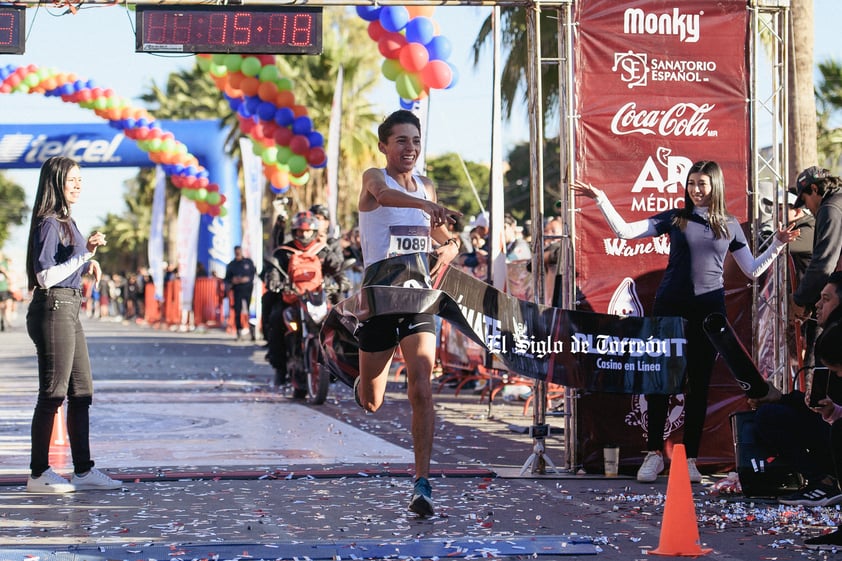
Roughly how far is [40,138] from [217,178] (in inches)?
192

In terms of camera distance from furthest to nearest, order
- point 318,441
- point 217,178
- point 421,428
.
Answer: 1. point 217,178
2. point 318,441
3. point 421,428

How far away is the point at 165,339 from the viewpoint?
32.7 metres

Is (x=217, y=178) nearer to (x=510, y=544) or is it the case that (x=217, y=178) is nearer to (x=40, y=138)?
(x=40, y=138)

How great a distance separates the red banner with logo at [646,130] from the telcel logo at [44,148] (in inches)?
1072

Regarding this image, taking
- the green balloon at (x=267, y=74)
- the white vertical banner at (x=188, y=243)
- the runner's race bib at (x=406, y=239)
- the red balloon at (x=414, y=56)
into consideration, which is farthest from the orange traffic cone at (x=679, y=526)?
the white vertical banner at (x=188, y=243)

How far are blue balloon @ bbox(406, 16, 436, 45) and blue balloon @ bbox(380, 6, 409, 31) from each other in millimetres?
120

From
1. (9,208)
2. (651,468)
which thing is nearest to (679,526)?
(651,468)

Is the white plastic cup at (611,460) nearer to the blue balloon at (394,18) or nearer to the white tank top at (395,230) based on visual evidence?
the white tank top at (395,230)

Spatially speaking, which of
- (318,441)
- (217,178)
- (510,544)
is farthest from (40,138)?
(510,544)

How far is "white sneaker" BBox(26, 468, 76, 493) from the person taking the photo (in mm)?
7617

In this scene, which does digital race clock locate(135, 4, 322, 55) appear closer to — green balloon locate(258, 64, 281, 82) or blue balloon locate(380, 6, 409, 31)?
blue balloon locate(380, 6, 409, 31)

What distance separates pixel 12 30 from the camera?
898cm

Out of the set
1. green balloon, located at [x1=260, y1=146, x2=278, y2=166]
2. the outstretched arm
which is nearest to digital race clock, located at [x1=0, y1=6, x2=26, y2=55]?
the outstretched arm

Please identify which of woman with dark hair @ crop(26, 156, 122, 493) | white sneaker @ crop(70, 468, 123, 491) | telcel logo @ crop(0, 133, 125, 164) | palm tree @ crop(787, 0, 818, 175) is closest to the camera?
woman with dark hair @ crop(26, 156, 122, 493)
